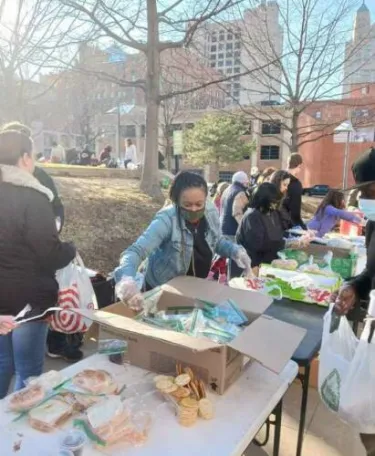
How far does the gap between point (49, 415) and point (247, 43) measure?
9755mm

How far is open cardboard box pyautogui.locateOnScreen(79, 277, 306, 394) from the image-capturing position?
1241 mm

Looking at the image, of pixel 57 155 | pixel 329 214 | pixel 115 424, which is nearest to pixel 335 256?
pixel 329 214

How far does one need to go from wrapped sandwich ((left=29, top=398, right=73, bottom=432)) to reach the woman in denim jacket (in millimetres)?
756

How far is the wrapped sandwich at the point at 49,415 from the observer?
1096 mm

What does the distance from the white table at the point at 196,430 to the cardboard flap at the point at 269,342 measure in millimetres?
171

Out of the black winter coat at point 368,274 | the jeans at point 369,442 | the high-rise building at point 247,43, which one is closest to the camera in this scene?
the jeans at point 369,442

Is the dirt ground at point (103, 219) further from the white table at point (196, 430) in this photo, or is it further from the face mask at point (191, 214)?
the white table at point (196, 430)

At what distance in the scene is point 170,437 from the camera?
111cm

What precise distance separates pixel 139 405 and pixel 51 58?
7079mm

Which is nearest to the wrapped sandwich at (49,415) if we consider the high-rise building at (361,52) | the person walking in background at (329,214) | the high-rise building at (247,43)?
the person walking in background at (329,214)

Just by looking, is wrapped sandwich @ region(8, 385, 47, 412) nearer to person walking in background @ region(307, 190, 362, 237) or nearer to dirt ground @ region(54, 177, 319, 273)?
person walking in background @ region(307, 190, 362, 237)

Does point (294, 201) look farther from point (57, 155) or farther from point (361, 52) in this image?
point (57, 155)

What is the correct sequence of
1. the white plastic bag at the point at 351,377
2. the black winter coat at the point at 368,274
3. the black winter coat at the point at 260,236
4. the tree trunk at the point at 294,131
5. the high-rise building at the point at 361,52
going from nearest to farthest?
1. the white plastic bag at the point at 351,377
2. the black winter coat at the point at 368,274
3. the black winter coat at the point at 260,236
4. the high-rise building at the point at 361,52
5. the tree trunk at the point at 294,131

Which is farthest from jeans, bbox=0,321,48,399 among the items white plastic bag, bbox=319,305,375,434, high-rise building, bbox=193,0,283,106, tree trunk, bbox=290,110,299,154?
tree trunk, bbox=290,110,299,154
